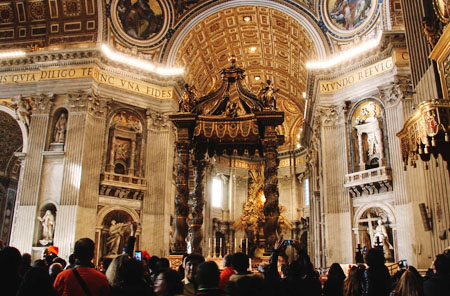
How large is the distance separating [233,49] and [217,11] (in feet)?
11.0

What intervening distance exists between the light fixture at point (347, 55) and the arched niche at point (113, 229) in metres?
9.34

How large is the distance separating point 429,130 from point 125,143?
12.8m

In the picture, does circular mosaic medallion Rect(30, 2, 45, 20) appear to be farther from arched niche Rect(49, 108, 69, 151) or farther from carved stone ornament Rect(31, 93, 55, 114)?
arched niche Rect(49, 108, 69, 151)

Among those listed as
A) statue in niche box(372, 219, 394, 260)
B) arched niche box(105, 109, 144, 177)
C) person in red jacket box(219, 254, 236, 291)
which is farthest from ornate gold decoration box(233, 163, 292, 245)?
person in red jacket box(219, 254, 236, 291)

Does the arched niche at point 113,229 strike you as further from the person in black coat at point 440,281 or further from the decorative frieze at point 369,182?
the person in black coat at point 440,281

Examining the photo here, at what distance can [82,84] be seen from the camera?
15961 mm

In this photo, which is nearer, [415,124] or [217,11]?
[415,124]

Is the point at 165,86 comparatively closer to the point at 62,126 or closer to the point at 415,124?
the point at 62,126

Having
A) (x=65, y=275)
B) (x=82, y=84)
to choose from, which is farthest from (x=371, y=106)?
(x=65, y=275)

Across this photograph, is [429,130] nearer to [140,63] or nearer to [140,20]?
[140,63]

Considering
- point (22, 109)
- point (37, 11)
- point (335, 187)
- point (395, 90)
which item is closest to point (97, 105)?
point (22, 109)

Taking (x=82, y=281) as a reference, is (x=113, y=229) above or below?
above

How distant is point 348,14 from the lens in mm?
16906

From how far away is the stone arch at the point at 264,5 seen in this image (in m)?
17.5
